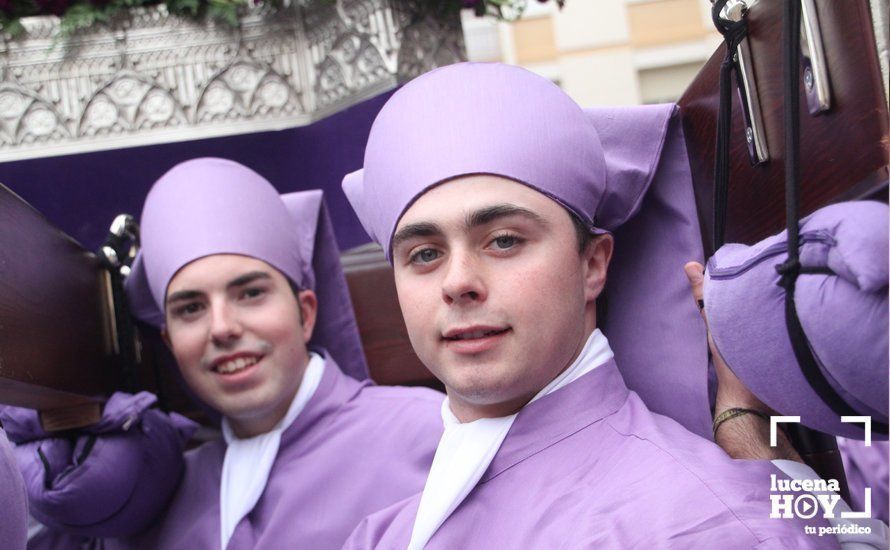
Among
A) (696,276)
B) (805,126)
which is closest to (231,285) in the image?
(696,276)

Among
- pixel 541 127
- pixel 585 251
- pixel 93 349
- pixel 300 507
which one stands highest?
pixel 541 127

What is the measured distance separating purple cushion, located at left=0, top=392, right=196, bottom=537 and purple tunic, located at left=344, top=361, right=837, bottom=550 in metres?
0.63

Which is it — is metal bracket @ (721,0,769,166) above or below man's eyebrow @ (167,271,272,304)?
above

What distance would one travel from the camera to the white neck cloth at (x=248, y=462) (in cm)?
201

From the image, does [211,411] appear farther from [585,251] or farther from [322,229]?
[585,251]

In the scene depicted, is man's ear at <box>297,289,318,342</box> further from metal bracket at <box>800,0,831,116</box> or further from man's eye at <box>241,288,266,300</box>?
metal bracket at <box>800,0,831,116</box>

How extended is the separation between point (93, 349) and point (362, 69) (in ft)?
2.93

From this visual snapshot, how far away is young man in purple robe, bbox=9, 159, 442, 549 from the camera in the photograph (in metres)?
2.00

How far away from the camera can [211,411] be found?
227 cm

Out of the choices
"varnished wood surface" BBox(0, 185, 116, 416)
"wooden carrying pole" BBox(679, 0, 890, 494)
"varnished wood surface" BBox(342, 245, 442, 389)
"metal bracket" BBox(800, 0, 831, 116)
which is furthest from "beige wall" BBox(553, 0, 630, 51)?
"metal bracket" BBox(800, 0, 831, 116)

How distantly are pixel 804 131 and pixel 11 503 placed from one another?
1.01 metres

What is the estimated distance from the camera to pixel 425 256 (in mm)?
1433

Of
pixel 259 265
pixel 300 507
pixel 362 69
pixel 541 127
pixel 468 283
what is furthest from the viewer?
pixel 362 69

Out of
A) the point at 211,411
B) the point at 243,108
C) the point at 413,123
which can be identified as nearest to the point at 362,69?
the point at 243,108
